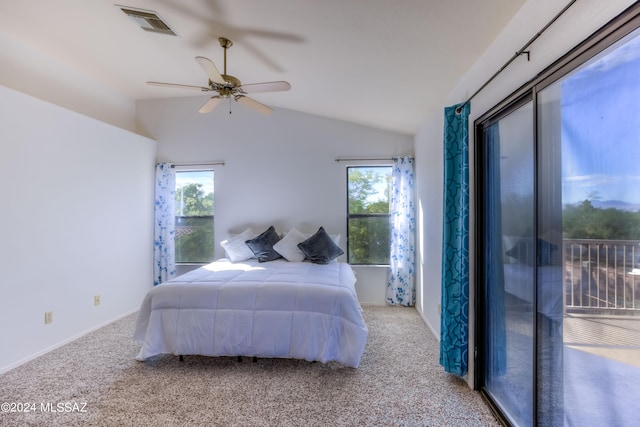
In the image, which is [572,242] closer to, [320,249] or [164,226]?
[320,249]

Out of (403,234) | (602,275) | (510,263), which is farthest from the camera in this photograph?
(403,234)

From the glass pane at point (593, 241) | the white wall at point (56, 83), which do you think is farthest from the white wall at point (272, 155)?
Answer: the glass pane at point (593, 241)

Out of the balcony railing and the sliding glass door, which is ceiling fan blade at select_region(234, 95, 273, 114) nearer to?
the sliding glass door

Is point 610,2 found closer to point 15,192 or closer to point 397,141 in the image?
point 397,141

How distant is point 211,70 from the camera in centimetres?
233

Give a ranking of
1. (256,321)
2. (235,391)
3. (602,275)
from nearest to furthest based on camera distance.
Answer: (602,275), (235,391), (256,321)

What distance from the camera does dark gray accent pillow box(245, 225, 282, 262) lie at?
407 cm

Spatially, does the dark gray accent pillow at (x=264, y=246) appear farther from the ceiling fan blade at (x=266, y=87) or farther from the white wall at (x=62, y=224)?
the ceiling fan blade at (x=266, y=87)

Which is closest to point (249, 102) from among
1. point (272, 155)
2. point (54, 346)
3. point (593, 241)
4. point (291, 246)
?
point (272, 155)

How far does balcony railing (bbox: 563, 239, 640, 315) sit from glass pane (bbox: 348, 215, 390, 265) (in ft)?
10.3

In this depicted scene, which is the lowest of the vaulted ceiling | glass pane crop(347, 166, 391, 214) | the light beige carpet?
the light beige carpet

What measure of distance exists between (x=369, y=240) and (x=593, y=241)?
3.33 m

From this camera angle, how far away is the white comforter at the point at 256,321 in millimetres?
2521

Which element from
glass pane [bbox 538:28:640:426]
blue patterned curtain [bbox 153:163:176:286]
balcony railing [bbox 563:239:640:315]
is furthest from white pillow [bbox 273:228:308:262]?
balcony railing [bbox 563:239:640:315]
